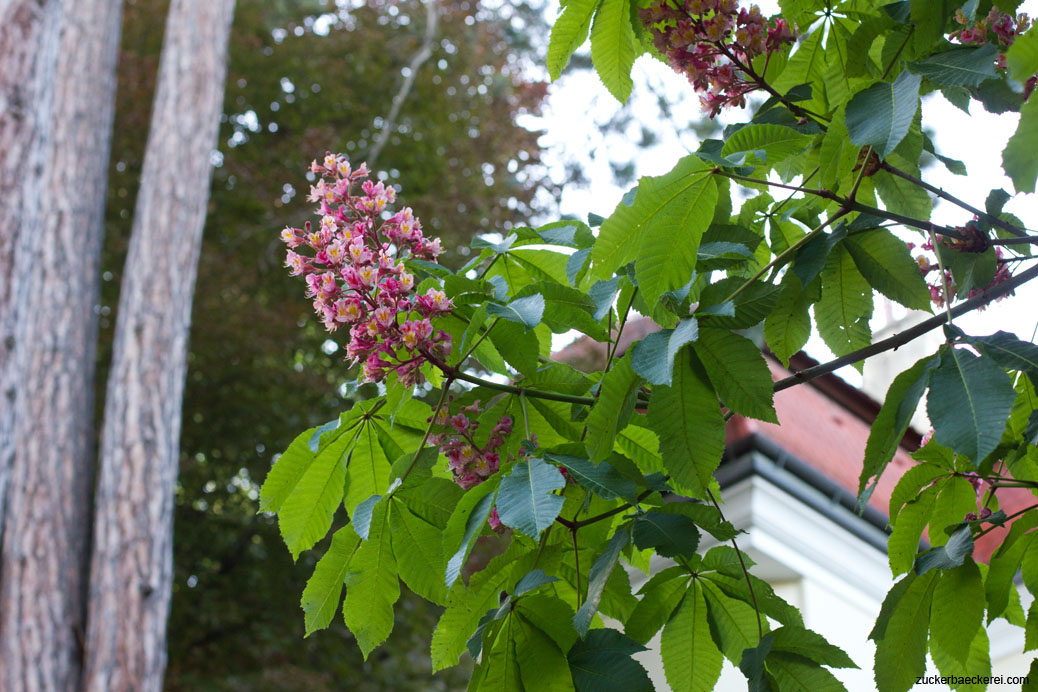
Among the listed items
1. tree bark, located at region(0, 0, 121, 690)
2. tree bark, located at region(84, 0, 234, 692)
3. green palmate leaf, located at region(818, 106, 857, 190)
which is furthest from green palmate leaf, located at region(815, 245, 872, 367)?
tree bark, located at region(84, 0, 234, 692)

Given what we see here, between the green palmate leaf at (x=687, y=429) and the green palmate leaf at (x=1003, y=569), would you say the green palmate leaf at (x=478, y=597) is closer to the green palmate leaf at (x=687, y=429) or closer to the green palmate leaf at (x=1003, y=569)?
the green palmate leaf at (x=687, y=429)

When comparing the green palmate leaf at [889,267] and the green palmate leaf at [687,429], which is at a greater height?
the green palmate leaf at [889,267]

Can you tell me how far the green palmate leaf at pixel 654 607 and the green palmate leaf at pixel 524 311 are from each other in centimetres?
29

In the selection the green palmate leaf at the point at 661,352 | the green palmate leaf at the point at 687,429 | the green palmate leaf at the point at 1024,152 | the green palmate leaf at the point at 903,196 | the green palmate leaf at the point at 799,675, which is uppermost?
the green palmate leaf at the point at 903,196

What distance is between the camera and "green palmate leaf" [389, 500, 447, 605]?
96 centimetres

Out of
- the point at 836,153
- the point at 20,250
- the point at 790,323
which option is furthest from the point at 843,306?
the point at 20,250

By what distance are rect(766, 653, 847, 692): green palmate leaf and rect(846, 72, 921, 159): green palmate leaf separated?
1.49 ft

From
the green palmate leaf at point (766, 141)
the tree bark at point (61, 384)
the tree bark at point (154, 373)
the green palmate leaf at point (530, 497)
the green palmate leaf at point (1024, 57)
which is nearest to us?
the green palmate leaf at point (1024, 57)

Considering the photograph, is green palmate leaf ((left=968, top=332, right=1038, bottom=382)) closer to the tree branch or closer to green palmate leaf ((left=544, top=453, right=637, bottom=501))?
the tree branch

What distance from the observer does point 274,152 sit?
7.52 meters

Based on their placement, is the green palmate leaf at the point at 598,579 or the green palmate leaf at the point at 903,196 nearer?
the green palmate leaf at the point at 598,579

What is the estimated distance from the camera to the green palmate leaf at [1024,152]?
64 centimetres

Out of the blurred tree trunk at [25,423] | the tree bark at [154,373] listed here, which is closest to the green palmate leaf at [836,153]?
the blurred tree trunk at [25,423]

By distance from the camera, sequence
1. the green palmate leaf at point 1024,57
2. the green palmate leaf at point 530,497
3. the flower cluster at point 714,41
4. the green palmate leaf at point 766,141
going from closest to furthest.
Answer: the green palmate leaf at point 1024,57 < the green palmate leaf at point 530,497 < the green palmate leaf at point 766,141 < the flower cluster at point 714,41
